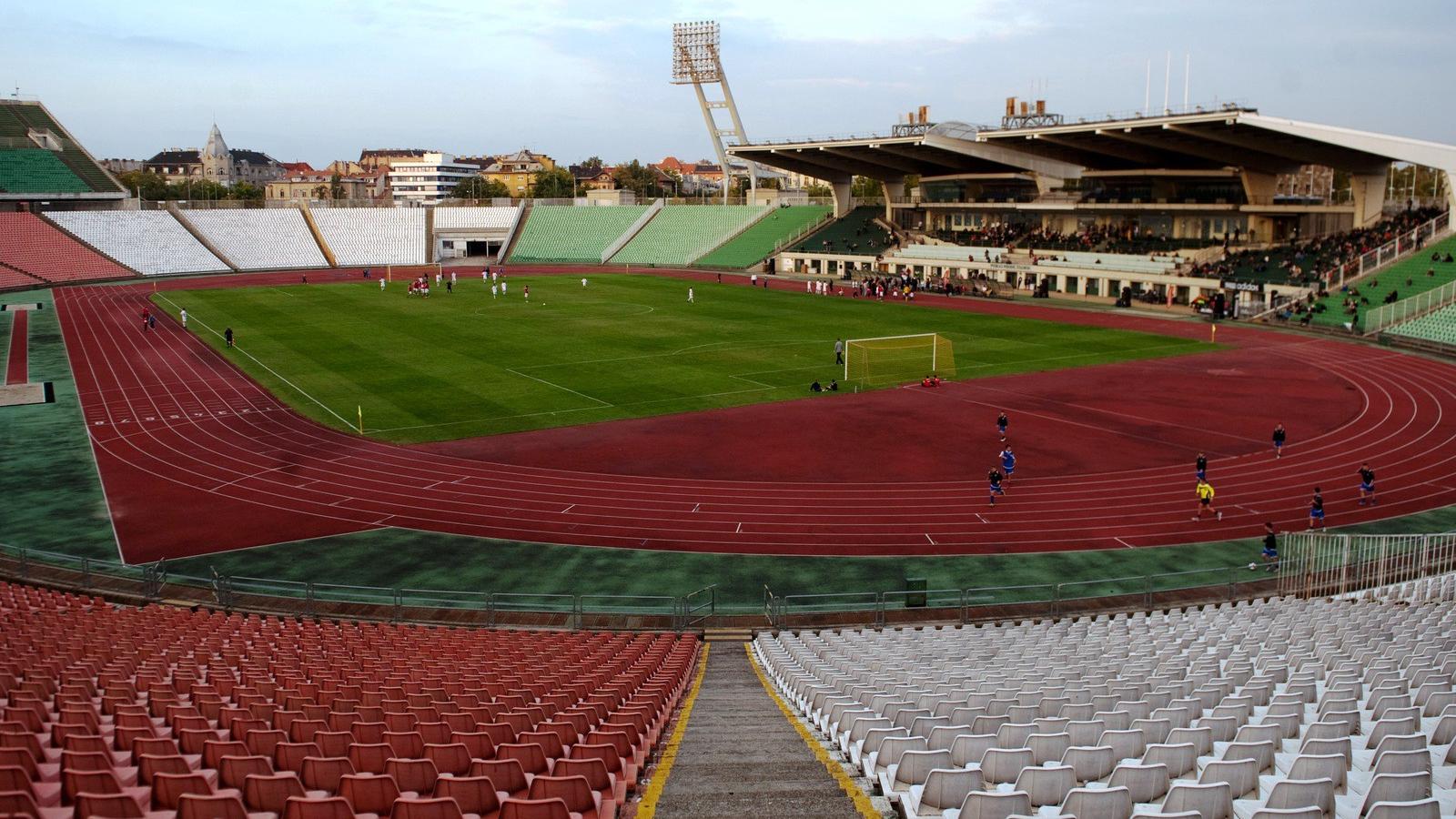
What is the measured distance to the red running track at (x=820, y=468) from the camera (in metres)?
26.3

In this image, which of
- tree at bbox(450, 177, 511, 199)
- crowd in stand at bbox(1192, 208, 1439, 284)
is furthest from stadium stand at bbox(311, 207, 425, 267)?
crowd in stand at bbox(1192, 208, 1439, 284)

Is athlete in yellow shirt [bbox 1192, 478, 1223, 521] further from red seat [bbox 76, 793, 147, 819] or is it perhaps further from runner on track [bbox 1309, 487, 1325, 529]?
red seat [bbox 76, 793, 147, 819]

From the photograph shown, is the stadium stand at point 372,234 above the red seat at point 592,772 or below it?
above

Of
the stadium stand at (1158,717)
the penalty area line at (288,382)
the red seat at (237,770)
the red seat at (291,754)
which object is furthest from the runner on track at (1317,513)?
the penalty area line at (288,382)

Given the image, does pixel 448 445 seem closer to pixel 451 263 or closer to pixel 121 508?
pixel 121 508

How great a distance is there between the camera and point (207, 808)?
6402 millimetres

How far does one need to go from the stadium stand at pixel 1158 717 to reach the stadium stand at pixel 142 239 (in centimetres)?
9465

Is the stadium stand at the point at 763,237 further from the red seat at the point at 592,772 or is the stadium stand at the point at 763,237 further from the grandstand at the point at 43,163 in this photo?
the red seat at the point at 592,772

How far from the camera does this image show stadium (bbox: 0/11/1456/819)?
795 cm

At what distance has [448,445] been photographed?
33719mm

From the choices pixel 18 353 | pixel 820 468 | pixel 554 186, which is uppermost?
pixel 554 186

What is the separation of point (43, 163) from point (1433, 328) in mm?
113343

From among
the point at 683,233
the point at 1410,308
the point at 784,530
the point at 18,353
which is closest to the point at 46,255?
the point at 18,353

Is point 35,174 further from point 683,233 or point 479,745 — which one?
point 479,745
